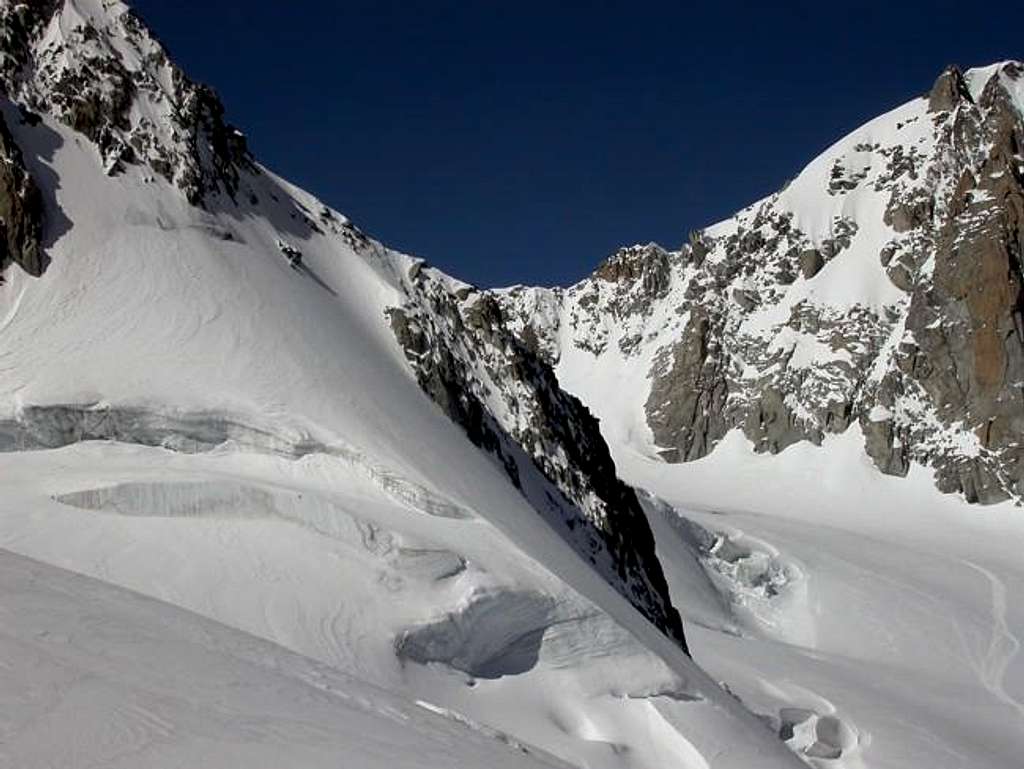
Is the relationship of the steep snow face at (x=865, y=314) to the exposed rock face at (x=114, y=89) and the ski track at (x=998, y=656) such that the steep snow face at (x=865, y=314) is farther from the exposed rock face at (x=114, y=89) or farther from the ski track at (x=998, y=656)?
the exposed rock face at (x=114, y=89)

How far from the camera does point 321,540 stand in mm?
15625

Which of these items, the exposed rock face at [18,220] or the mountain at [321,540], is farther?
the exposed rock face at [18,220]

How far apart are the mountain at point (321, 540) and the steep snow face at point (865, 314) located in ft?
95.6

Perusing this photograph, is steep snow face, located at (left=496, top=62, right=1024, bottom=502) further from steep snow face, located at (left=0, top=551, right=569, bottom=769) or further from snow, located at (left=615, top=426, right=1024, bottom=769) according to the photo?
steep snow face, located at (left=0, top=551, right=569, bottom=769)

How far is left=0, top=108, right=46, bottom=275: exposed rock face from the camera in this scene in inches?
856

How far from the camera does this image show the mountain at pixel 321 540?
632 cm

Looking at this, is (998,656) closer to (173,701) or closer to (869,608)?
(869,608)

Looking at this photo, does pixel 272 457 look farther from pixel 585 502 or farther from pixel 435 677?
pixel 585 502

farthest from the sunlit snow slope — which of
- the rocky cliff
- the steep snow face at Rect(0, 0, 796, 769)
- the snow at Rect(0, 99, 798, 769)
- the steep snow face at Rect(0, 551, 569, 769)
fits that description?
the steep snow face at Rect(0, 551, 569, 769)

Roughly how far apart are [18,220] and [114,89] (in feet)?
17.2

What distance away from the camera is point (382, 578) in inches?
593

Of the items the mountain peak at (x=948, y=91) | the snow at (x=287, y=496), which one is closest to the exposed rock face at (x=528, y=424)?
the snow at (x=287, y=496)

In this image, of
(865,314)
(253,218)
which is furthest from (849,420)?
(253,218)

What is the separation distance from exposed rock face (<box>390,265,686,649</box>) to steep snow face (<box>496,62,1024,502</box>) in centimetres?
5674
